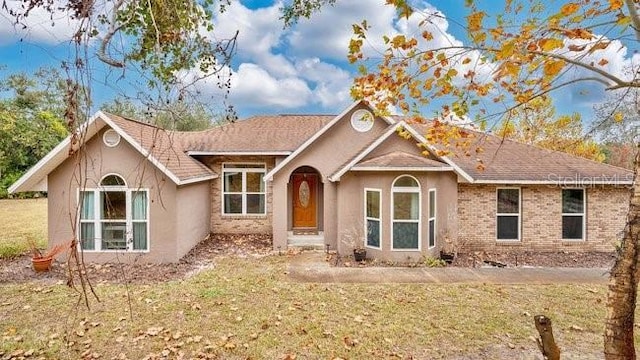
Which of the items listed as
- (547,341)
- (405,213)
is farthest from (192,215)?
(547,341)

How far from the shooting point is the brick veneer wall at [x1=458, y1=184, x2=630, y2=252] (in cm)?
1328

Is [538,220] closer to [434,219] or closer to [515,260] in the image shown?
[515,260]

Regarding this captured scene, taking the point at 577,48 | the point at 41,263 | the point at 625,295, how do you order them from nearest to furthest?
the point at 625,295 → the point at 577,48 → the point at 41,263

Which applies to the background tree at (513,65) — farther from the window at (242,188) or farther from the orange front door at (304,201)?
the window at (242,188)

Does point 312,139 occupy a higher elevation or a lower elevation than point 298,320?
higher

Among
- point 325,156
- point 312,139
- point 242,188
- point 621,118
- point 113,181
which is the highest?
point 312,139

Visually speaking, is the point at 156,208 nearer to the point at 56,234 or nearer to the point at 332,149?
the point at 56,234

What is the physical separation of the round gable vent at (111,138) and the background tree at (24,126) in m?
24.2

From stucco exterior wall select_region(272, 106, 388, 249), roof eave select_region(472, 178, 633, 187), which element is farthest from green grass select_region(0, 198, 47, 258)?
roof eave select_region(472, 178, 633, 187)

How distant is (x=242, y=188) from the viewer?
16594mm

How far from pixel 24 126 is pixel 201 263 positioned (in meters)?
33.8

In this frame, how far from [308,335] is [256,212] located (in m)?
10.6

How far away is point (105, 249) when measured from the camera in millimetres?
11906

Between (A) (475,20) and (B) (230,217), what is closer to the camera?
(A) (475,20)
